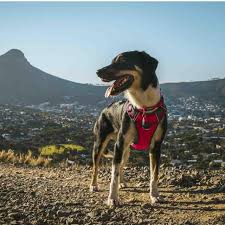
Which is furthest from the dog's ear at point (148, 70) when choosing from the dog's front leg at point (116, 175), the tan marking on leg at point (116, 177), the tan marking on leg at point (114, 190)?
the tan marking on leg at point (114, 190)

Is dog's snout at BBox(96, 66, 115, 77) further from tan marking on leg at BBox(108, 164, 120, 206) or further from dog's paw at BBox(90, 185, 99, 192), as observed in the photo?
dog's paw at BBox(90, 185, 99, 192)

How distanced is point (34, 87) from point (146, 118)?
132m

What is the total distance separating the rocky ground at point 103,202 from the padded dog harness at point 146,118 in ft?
3.67

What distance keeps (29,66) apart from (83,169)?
140 meters

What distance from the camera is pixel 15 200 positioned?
8.12m

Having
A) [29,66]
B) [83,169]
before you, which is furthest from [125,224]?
[29,66]

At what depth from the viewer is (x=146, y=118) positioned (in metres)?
8.04

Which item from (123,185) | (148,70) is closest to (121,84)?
(148,70)

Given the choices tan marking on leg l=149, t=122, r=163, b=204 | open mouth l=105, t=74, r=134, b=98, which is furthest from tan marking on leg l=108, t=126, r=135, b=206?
open mouth l=105, t=74, r=134, b=98

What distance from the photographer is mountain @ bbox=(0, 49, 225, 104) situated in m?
122

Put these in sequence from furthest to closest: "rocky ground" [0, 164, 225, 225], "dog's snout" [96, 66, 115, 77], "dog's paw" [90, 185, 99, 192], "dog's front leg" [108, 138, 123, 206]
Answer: "dog's paw" [90, 185, 99, 192]
"dog's front leg" [108, 138, 123, 206]
"dog's snout" [96, 66, 115, 77]
"rocky ground" [0, 164, 225, 225]

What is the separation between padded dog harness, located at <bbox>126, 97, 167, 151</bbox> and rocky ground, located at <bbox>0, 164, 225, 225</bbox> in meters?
1.12

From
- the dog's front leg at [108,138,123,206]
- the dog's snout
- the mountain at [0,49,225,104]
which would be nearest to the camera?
the dog's snout

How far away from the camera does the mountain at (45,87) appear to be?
122 m
